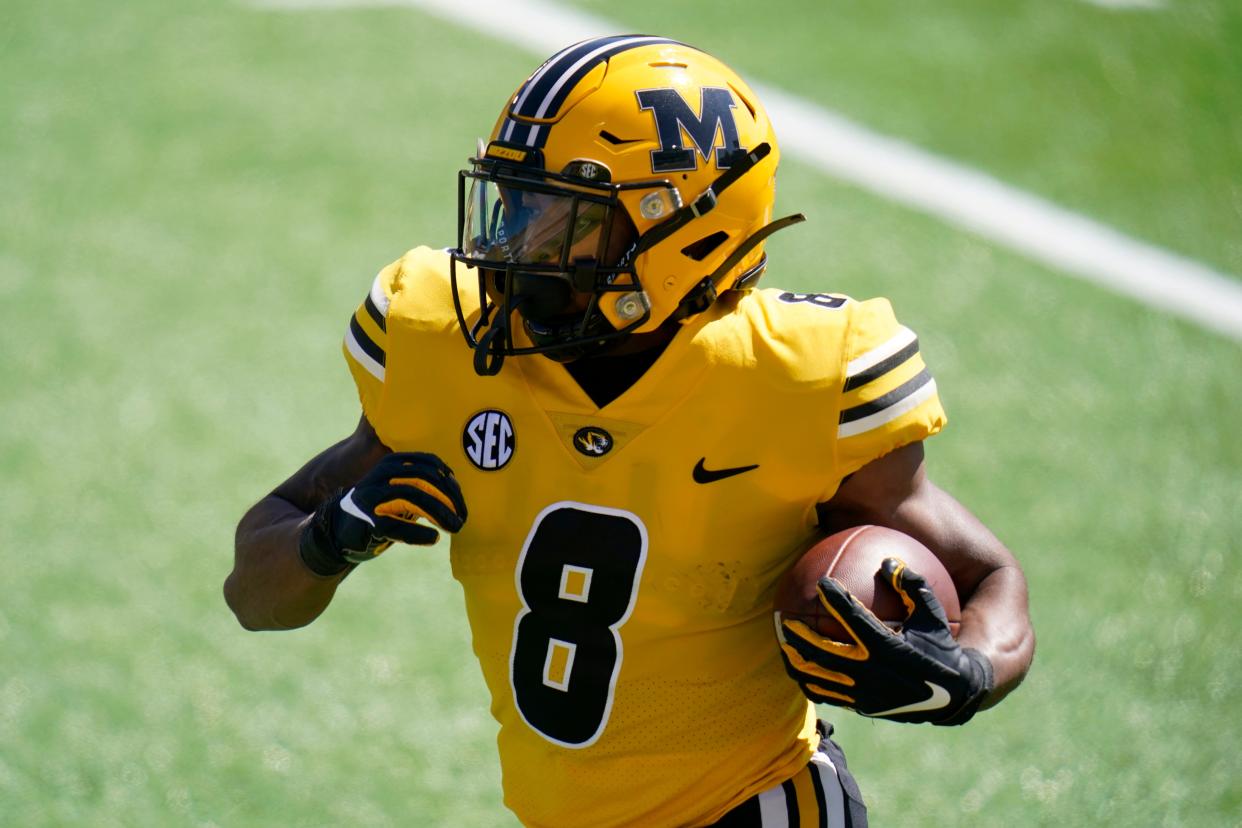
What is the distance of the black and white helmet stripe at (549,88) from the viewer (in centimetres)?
281

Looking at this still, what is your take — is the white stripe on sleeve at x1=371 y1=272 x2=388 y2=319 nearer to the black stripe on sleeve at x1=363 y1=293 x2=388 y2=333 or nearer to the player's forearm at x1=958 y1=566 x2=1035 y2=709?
the black stripe on sleeve at x1=363 y1=293 x2=388 y2=333

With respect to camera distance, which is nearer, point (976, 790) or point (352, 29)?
point (976, 790)

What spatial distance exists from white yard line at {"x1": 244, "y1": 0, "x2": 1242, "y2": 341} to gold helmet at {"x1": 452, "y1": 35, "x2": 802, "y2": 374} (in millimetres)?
4328

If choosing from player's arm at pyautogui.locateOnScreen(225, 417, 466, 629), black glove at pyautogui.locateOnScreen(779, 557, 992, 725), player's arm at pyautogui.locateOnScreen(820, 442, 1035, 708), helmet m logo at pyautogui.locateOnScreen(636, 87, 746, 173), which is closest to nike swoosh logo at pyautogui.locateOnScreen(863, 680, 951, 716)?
black glove at pyautogui.locateOnScreen(779, 557, 992, 725)

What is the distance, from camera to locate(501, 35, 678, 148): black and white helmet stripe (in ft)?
9.23

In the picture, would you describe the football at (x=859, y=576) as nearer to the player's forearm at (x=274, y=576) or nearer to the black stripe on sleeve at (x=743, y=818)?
the black stripe on sleeve at (x=743, y=818)

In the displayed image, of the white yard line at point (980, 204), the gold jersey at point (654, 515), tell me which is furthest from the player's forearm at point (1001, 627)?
the white yard line at point (980, 204)

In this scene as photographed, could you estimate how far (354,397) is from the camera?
6.04 m

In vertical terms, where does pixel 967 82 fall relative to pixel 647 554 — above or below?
below

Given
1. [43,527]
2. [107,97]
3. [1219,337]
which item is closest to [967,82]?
[1219,337]

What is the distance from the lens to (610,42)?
292cm

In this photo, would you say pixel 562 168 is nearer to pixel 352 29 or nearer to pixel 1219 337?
pixel 1219 337

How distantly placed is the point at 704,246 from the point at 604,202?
23cm

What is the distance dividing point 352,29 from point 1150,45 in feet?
14.1
